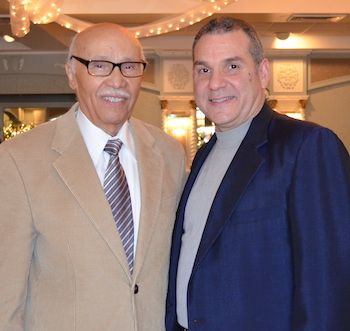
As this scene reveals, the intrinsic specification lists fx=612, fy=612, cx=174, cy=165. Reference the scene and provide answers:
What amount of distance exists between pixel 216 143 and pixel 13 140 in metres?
0.69

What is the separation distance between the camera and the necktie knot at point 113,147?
2.03 metres

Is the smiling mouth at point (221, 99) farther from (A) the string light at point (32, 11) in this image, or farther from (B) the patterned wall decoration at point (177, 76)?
(B) the patterned wall decoration at point (177, 76)

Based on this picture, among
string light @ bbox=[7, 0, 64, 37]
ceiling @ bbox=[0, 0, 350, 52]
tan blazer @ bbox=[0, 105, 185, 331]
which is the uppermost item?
ceiling @ bbox=[0, 0, 350, 52]

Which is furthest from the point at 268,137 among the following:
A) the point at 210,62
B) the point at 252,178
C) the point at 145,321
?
the point at 145,321

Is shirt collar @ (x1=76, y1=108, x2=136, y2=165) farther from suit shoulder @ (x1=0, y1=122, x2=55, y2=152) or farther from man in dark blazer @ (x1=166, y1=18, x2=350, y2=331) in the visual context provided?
man in dark blazer @ (x1=166, y1=18, x2=350, y2=331)

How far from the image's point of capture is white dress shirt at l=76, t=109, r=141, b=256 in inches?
79.2

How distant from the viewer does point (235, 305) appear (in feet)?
5.77

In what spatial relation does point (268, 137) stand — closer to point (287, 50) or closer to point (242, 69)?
point (242, 69)

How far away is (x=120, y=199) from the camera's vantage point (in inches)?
77.0

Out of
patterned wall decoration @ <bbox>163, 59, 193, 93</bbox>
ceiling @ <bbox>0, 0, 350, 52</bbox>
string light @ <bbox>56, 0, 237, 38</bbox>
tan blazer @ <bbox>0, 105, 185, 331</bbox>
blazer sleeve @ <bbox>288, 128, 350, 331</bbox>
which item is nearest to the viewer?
blazer sleeve @ <bbox>288, 128, 350, 331</bbox>

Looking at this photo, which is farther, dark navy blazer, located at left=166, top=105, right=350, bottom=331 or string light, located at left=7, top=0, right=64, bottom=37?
string light, located at left=7, top=0, right=64, bottom=37

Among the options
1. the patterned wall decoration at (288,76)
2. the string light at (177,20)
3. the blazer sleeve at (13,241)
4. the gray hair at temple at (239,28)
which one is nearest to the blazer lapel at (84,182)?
the blazer sleeve at (13,241)

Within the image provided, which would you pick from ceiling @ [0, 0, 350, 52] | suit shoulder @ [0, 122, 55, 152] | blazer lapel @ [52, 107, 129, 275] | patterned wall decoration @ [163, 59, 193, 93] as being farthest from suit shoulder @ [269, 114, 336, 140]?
patterned wall decoration @ [163, 59, 193, 93]

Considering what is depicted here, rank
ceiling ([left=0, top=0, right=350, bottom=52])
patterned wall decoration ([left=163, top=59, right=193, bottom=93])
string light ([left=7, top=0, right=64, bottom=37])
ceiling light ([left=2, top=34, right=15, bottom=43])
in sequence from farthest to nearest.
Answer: patterned wall decoration ([left=163, top=59, right=193, bottom=93]) < ceiling light ([left=2, top=34, right=15, bottom=43]) < ceiling ([left=0, top=0, right=350, bottom=52]) < string light ([left=7, top=0, right=64, bottom=37])
